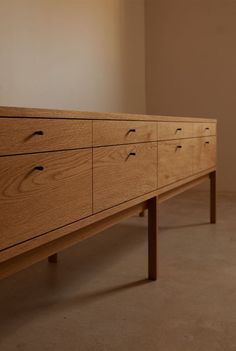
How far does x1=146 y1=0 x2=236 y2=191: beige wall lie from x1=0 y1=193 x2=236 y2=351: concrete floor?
1945 mm

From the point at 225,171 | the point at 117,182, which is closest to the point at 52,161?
the point at 117,182

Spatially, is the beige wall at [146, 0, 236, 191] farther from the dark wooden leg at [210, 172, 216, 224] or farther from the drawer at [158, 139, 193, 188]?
the drawer at [158, 139, 193, 188]

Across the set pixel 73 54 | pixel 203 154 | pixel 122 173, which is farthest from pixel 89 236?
pixel 73 54

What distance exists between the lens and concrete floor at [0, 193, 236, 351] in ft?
4.13

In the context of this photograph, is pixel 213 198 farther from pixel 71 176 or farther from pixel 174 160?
pixel 71 176

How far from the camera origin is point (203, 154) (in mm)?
2564

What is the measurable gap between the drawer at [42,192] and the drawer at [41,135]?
0.02 metres

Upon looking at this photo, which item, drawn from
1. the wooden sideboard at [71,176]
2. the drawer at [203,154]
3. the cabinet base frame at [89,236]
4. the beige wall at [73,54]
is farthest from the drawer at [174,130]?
the beige wall at [73,54]

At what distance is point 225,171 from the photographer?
13.5 feet

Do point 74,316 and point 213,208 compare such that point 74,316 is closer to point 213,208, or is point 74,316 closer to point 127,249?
point 127,249

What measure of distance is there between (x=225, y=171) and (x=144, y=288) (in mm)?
2665

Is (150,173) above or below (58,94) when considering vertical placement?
below

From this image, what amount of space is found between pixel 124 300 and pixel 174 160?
0.77 metres

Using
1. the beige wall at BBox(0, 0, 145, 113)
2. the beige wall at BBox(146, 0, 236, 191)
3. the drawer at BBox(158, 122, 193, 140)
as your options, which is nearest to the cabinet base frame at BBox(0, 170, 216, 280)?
the drawer at BBox(158, 122, 193, 140)
